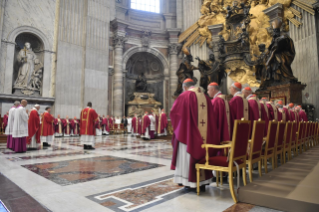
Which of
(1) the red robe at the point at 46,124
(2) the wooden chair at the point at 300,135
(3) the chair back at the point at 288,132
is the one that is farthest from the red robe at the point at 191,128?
(1) the red robe at the point at 46,124

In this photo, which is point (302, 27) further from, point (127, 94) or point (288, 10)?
point (127, 94)

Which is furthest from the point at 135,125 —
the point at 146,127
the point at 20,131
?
the point at 20,131

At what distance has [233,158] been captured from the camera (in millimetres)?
2523

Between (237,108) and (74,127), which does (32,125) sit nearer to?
(237,108)

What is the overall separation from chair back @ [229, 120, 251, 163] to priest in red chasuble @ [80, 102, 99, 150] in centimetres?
605

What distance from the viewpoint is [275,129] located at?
3535mm

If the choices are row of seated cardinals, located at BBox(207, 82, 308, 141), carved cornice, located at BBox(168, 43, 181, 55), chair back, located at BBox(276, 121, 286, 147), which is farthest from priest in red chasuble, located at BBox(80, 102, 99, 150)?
carved cornice, located at BBox(168, 43, 181, 55)

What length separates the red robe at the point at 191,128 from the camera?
2.82m

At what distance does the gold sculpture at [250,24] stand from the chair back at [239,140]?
10381 mm

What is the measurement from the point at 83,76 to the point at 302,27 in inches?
524

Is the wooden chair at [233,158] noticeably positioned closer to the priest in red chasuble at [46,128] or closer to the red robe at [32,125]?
the red robe at [32,125]

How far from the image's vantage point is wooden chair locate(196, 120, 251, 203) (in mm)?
2508

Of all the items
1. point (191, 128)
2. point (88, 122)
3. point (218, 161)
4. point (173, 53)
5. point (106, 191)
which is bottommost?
point (106, 191)

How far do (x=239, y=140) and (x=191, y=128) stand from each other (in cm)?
61
